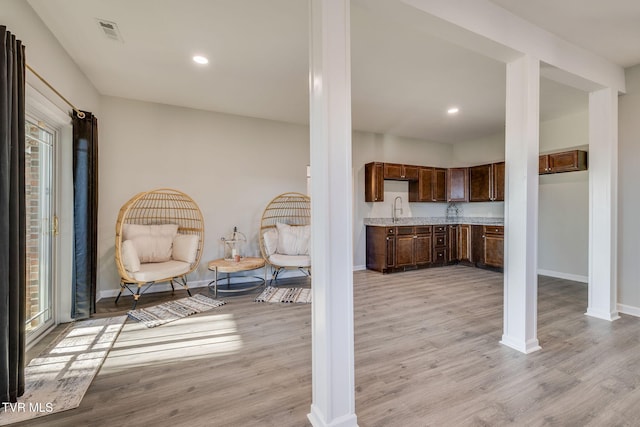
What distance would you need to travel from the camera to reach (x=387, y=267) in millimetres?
5145

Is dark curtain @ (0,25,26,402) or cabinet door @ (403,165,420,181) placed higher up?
cabinet door @ (403,165,420,181)

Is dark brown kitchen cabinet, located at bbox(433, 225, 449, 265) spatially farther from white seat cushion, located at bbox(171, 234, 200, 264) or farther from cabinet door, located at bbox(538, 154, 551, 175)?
white seat cushion, located at bbox(171, 234, 200, 264)

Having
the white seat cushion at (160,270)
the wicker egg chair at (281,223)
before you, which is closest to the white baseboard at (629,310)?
the wicker egg chair at (281,223)

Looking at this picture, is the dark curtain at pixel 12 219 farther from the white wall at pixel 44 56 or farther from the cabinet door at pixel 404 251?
the cabinet door at pixel 404 251

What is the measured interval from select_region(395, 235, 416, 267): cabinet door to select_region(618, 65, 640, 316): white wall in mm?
2751

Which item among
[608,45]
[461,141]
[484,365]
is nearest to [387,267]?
[484,365]

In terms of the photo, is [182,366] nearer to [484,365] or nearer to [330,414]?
[330,414]

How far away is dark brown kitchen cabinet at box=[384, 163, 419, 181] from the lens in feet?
18.0

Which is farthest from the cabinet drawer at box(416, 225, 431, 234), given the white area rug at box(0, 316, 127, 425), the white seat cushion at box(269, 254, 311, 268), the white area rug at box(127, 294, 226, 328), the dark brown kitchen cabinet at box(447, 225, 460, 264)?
the white area rug at box(0, 316, 127, 425)

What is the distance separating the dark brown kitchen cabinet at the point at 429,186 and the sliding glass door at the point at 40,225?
5598 millimetres

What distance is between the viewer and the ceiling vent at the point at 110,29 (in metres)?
2.32

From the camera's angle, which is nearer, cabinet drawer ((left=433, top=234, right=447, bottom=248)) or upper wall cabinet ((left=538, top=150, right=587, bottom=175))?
upper wall cabinet ((left=538, top=150, right=587, bottom=175))

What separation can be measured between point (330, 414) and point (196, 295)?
297 cm

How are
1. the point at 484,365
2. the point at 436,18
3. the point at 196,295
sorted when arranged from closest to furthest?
the point at 436,18 → the point at 484,365 → the point at 196,295
